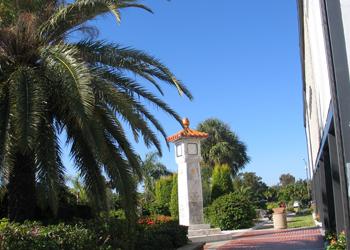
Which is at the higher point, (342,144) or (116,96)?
(116,96)

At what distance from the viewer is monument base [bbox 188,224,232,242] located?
21.8m

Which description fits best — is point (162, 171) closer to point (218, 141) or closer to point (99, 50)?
point (218, 141)

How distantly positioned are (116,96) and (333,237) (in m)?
6.78

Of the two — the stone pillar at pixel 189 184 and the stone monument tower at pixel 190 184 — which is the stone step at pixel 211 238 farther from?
the stone pillar at pixel 189 184

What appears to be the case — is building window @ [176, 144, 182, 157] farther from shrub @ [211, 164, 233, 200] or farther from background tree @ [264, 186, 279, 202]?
background tree @ [264, 186, 279, 202]

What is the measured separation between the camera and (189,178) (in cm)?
2317

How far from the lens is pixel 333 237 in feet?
41.9

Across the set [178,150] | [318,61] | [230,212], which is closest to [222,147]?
[230,212]

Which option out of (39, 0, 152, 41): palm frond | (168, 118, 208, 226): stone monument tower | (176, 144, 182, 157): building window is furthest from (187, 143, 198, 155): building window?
(39, 0, 152, 41): palm frond

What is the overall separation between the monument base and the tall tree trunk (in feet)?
40.5

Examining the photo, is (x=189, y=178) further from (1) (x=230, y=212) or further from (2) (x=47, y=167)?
(2) (x=47, y=167)

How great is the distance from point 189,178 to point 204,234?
259 centimetres

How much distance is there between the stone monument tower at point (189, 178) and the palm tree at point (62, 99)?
457 inches

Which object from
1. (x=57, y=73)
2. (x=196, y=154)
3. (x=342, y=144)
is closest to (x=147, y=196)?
(x=196, y=154)
